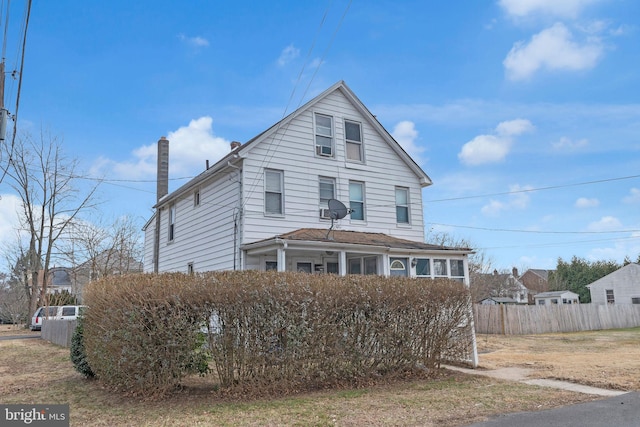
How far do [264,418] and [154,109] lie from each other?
1375 cm

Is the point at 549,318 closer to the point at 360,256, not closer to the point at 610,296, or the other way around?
the point at 360,256

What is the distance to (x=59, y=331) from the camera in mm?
17625

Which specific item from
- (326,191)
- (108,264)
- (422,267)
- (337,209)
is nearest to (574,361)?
(422,267)

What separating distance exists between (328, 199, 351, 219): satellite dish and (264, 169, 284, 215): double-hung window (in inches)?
60.6

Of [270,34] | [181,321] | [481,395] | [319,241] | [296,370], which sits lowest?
[481,395]

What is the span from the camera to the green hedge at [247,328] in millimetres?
6895

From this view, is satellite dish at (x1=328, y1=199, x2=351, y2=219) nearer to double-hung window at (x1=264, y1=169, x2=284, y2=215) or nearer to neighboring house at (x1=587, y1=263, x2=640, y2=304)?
double-hung window at (x1=264, y1=169, x2=284, y2=215)

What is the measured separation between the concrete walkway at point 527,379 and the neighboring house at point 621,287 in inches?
1374

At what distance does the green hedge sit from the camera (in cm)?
689

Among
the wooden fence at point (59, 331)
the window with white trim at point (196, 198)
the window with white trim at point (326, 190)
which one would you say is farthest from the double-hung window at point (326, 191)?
the wooden fence at point (59, 331)

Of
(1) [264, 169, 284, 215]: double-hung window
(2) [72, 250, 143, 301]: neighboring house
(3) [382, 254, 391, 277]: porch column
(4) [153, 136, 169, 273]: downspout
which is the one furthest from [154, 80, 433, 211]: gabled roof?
(2) [72, 250, 143, 301]: neighboring house

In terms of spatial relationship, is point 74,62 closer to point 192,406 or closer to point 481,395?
point 192,406

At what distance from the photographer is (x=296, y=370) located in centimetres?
754

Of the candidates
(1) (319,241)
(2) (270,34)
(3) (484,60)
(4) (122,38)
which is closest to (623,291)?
(3) (484,60)
